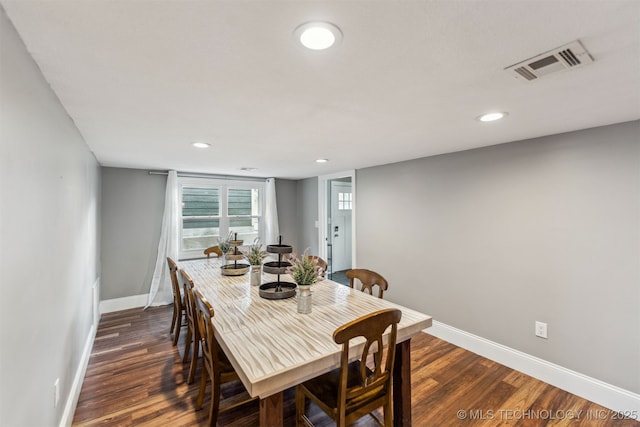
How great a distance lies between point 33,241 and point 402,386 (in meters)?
2.11

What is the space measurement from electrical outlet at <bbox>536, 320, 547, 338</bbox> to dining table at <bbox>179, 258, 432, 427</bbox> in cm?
134

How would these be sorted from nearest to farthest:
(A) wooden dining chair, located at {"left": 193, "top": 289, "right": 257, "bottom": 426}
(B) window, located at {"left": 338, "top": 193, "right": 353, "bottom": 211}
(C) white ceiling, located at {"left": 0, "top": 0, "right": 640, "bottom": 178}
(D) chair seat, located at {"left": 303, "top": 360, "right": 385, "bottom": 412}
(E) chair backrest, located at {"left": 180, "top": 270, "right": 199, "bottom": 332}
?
(C) white ceiling, located at {"left": 0, "top": 0, "right": 640, "bottom": 178}, (D) chair seat, located at {"left": 303, "top": 360, "right": 385, "bottom": 412}, (A) wooden dining chair, located at {"left": 193, "top": 289, "right": 257, "bottom": 426}, (E) chair backrest, located at {"left": 180, "top": 270, "right": 199, "bottom": 332}, (B) window, located at {"left": 338, "top": 193, "right": 353, "bottom": 211}

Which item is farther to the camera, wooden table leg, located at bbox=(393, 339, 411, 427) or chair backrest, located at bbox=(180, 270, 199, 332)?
chair backrest, located at bbox=(180, 270, 199, 332)

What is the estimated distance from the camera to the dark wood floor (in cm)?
191

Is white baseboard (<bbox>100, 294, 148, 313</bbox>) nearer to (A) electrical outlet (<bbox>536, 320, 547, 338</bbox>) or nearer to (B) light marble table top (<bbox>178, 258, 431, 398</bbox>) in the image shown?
(B) light marble table top (<bbox>178, 258, 431, 398</bbox>)

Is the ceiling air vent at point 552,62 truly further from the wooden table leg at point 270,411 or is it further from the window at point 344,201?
the window at point 344,201

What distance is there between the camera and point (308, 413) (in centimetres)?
199

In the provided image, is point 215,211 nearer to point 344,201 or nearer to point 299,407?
point 344,201

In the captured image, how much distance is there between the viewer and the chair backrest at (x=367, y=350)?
126 centimetres

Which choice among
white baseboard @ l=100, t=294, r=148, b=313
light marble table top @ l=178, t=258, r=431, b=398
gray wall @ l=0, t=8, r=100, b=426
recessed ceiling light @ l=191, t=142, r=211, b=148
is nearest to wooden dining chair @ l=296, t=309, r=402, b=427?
light marble table top @ l=178, t=258, r=431, b=398

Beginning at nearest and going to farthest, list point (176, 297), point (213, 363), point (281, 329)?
1. point (281, 329)
2. point (213, 363)
3. point (176, 297)

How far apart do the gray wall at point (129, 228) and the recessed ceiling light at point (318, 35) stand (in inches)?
161

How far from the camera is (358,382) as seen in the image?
1.59 metres

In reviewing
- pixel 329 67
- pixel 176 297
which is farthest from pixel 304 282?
pixel 176 297
